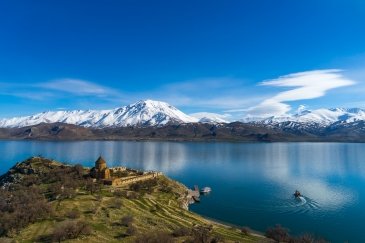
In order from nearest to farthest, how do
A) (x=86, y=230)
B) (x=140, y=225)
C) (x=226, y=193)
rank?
(x=86, y=230)
(x=140, y=225)
(x=226, y=193)

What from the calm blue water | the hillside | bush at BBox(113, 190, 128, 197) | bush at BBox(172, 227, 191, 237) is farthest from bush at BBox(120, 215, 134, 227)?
the calm blue water

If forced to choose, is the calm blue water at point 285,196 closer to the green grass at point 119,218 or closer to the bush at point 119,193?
the green grass at point 119,218

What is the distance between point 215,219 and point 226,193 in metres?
28.5

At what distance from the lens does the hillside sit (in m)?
46.3

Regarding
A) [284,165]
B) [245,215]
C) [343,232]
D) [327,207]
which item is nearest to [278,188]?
[327,207]

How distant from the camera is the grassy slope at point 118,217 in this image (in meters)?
48.0

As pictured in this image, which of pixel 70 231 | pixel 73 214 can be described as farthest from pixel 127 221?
pixel 70 231

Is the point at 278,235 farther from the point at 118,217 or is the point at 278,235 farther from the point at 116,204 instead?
the point at 116,204

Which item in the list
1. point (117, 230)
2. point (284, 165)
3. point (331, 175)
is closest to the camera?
point (117, 230)

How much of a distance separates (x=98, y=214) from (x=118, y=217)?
3.34 m

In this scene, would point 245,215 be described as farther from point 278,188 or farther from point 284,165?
point 284,165

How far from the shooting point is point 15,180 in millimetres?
93500

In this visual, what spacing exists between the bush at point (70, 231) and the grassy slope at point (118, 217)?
3.09ft

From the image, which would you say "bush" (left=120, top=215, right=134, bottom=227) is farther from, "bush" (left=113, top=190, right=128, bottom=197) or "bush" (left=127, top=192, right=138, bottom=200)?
"bush" (left=113, top=190, right=128, bottom=197)
